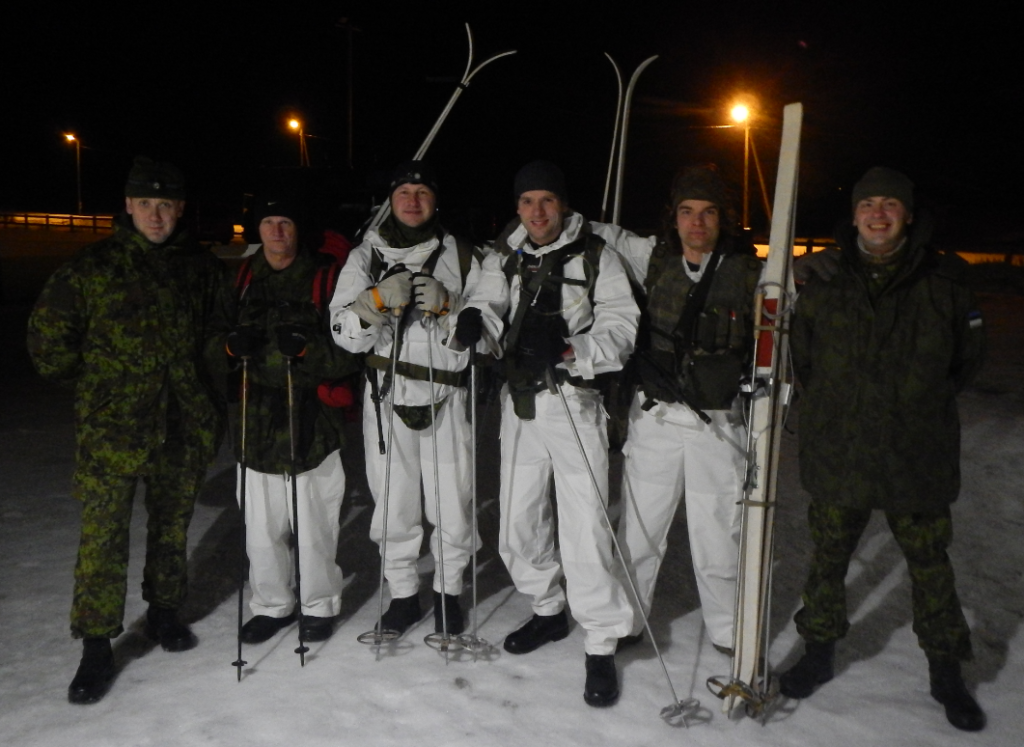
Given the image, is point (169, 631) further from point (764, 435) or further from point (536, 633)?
point (764, 435)

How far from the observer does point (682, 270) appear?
355cm

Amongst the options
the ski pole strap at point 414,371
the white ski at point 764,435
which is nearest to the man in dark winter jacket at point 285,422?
the ski pole strap at point 414,371

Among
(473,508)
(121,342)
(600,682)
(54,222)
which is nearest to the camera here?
(600,682)

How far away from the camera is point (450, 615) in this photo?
399 centimetres

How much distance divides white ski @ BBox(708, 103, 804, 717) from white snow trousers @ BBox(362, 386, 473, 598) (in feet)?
4.00

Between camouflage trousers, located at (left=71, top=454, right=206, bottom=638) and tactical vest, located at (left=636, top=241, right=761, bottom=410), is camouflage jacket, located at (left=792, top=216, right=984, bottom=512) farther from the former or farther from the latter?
camouflage trousers, located at (left=71, top=454, right=206, bottom=638)

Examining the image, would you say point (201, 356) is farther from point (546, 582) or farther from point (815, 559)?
point (815, 559)

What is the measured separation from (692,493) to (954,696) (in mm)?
1142

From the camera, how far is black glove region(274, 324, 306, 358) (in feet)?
11.7

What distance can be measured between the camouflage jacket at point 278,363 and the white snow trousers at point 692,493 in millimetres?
1264

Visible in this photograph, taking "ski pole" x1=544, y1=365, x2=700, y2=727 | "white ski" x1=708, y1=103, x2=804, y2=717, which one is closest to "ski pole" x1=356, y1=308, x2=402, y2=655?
"ski pole" x1=544, y1=365, x2=700, y2=727

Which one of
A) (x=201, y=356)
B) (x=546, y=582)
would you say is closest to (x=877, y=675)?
(x=546, y=582)

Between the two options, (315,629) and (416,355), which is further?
(315,629)

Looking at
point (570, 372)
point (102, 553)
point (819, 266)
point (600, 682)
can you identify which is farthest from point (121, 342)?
point (819, 266)
